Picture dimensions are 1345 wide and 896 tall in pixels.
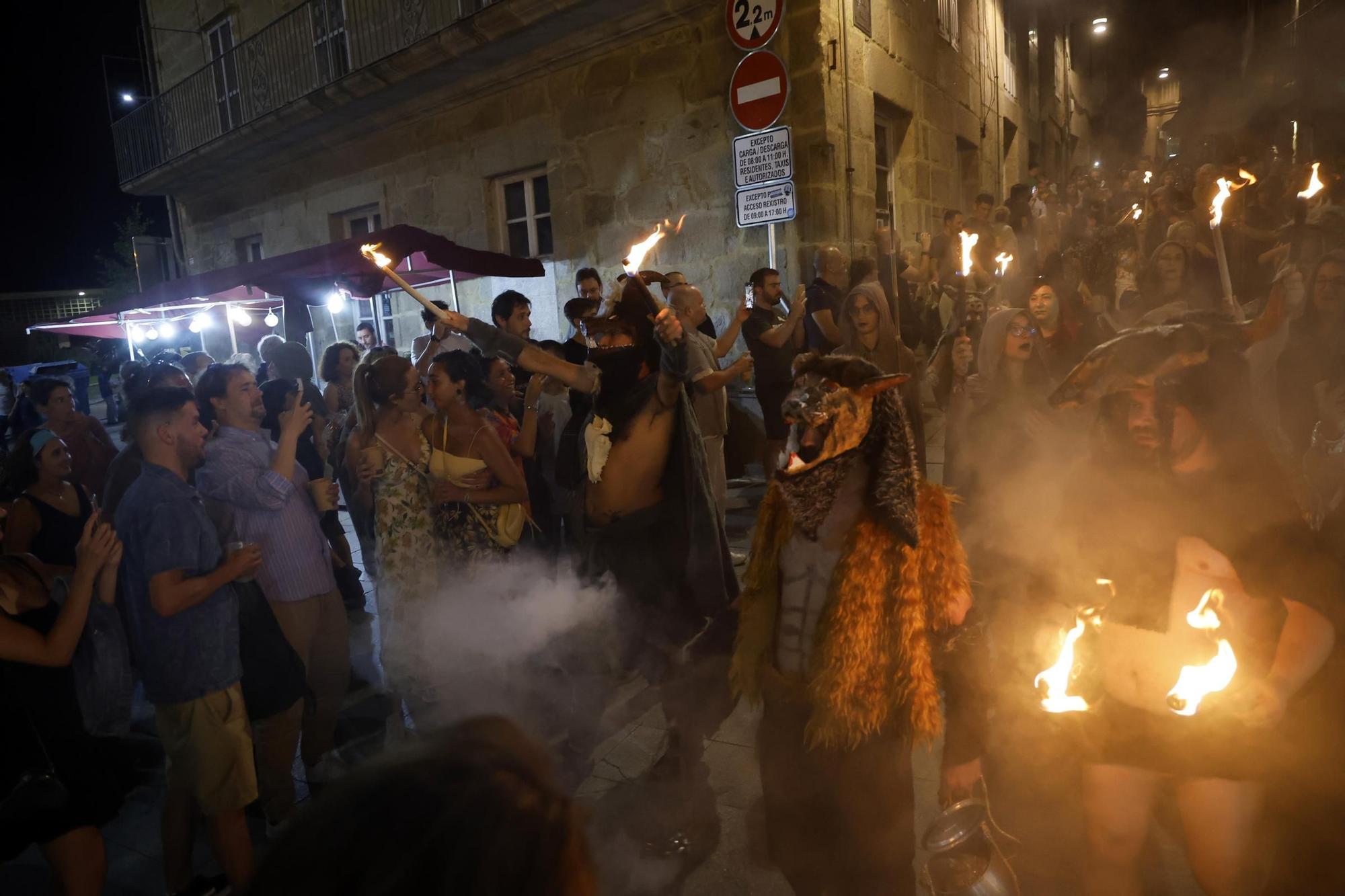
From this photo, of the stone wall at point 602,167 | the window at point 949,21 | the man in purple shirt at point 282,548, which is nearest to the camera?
the man in purple shirt at point 282,548

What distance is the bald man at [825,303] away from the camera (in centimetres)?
652

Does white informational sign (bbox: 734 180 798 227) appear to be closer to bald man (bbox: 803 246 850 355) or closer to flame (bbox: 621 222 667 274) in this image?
bald man (bbox: 803 246 850 355)

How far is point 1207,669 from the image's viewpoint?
210 centimetres

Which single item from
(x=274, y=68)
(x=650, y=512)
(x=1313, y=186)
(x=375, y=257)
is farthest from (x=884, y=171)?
(x=274, y=68)

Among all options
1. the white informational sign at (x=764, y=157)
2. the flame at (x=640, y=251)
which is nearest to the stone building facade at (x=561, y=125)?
the white informational sign at (x=764, y=157)

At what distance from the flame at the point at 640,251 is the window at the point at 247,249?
14515 millimetres

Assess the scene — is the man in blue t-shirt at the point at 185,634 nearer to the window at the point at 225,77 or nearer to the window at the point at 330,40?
the window at the point at 330,40

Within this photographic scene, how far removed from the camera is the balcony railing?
35.4ft

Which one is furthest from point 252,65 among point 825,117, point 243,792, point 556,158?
point 243,792

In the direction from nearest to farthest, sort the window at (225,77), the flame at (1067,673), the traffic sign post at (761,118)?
1. the flame at (1067,673)
2. the traffic sign post at (761,118)
3. the window at (225,77)

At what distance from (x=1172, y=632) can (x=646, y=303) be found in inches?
85.3

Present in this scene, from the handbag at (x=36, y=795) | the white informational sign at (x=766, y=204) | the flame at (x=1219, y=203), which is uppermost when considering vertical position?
the white informational sign at (x=766, y=204)

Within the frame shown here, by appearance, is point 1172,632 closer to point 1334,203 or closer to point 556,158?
point 1334,203

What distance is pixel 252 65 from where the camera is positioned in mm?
13750
